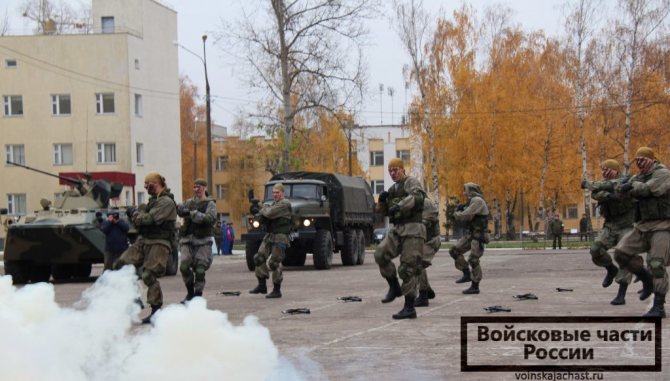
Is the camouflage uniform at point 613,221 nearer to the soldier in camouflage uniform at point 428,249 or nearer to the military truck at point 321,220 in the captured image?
the soldier in camouflage uniform at point 428,249

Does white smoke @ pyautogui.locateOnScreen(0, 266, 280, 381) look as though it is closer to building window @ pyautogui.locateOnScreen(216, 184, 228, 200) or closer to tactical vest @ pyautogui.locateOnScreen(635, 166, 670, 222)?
tactical vest @ pyautogui.locateOnScreen(635, 166, 670, 222)

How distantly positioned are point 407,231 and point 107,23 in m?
48.4

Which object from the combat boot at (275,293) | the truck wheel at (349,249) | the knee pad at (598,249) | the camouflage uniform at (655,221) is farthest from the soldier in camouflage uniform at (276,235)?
the truck wheel at (349,249)

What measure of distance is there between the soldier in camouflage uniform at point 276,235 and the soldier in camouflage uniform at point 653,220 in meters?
6.38

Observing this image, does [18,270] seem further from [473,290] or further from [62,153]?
[62,153]

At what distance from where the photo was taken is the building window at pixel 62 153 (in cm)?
5891

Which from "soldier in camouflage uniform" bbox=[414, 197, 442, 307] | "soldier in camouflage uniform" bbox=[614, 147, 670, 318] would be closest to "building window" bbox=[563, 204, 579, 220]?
"soldier in camouflage uniform" bbox=[414, 197, 442, 307]

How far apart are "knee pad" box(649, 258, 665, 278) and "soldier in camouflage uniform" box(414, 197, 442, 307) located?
9.30 feet

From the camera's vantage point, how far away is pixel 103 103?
58.3 metres

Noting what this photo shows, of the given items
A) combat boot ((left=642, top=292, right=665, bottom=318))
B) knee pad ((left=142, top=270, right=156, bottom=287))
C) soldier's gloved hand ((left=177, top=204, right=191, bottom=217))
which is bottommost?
combat boot ((left=642, top=292, right=665, bottom=318))

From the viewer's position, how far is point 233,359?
643 cm

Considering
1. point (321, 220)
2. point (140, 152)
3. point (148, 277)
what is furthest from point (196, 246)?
point (140, 152)

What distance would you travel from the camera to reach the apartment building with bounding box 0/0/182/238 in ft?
189

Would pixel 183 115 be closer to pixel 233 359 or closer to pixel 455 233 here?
pixel 455 233
